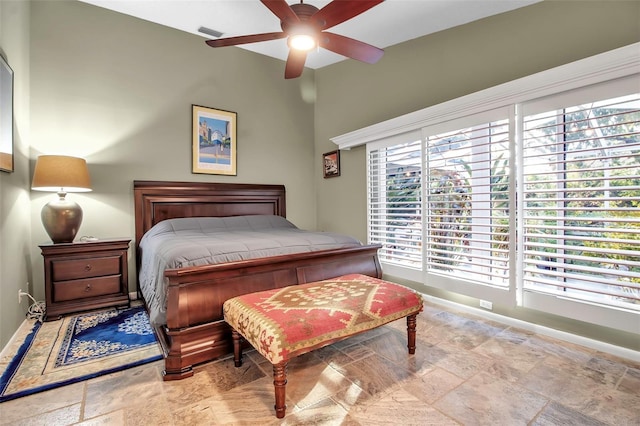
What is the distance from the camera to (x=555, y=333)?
2.34 meters

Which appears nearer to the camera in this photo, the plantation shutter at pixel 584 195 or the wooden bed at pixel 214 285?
the wooden bed at pixel 214 285

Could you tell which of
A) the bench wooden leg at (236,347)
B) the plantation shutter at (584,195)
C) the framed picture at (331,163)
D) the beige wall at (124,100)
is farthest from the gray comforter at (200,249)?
the framed picture at (331,163)

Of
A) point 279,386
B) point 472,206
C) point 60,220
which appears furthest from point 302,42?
point 60,220

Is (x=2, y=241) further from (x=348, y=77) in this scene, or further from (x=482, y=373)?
(x=348, y=77)

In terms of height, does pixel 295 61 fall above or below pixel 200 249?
above

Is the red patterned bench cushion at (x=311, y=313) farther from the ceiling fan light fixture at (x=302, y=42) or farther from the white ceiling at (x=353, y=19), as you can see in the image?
the white ceiling at (x=353, y=19)

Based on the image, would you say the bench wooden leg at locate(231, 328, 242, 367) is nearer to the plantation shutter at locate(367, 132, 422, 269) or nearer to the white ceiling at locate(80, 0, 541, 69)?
the plantation shutter at locate(367, 132, 422, 269)

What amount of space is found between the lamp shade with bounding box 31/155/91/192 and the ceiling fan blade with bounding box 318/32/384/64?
8.17ft

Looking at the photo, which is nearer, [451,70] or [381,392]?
[381,392]

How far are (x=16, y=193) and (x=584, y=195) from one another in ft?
14.5

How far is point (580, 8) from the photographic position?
7.13 feet

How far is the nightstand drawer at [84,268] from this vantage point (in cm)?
272

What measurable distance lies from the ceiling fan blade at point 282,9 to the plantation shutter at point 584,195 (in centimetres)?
192

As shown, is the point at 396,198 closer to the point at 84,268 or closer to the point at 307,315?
the point at 307,315
